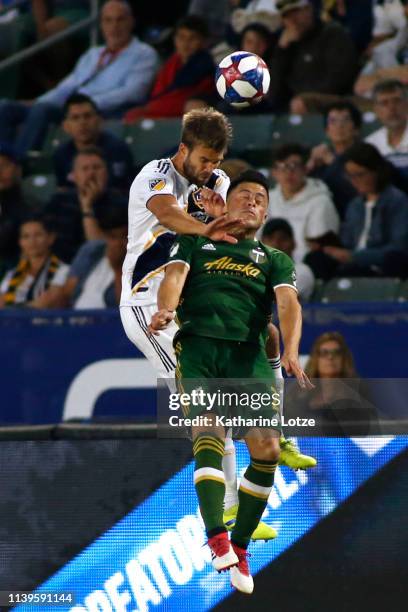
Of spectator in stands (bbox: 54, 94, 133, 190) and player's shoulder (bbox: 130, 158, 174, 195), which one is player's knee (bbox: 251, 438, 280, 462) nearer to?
player's shoulder (bbox: 130, 158, 174, 195)

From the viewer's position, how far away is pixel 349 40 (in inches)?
475

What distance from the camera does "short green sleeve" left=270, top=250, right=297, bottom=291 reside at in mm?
6352

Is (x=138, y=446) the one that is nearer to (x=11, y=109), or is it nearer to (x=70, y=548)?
(x=70, y=548)

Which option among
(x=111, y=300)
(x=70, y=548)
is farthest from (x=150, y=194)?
(x=111, y=300)

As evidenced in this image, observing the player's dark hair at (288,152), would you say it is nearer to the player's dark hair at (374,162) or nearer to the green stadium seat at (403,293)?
the player's dark hair at (374,162)

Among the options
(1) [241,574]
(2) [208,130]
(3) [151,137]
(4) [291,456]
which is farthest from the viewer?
(3) [151,137]

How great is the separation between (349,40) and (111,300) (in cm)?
349

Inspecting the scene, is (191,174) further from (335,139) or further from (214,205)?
(335,139)

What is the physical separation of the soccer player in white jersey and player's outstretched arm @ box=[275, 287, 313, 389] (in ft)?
2.03

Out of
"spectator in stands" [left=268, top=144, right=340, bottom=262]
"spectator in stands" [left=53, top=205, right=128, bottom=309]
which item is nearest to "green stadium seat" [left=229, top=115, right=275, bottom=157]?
"spectator in stands" [left=268, top=144, right=340, bottom=262]

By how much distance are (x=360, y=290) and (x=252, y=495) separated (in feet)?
14.5

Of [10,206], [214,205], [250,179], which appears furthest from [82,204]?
[250,179]

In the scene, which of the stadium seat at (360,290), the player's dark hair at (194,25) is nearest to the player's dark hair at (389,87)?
the stadium seat at (360,290)

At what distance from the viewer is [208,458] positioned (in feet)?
20.1
